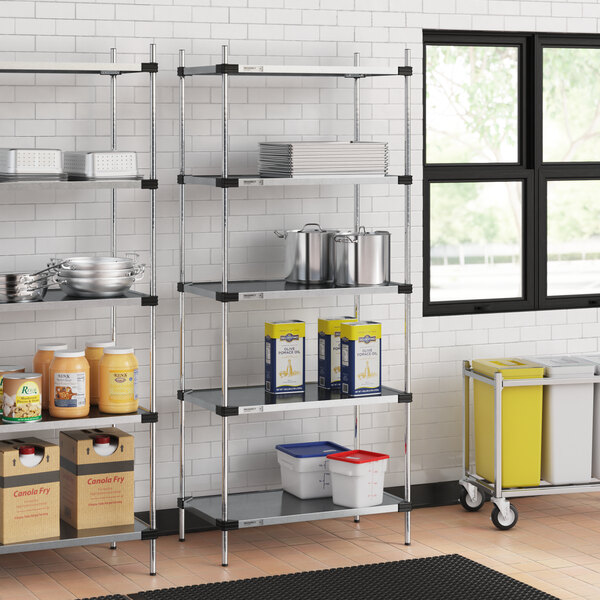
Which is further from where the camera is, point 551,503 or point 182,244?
point 551,503

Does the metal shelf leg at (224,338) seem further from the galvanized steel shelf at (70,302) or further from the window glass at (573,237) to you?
the window glass at (573,237)

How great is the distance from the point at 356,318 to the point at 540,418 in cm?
97

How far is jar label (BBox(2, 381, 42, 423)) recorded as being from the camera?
4586 millimetres

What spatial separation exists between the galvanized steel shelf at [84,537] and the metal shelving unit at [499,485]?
5.30ft

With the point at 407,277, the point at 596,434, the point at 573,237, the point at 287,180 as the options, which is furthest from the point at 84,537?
the point at 573,237

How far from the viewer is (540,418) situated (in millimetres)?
5559

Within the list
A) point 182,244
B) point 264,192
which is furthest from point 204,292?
point 264,192

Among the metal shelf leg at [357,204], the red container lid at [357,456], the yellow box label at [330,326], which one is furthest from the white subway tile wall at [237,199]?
the red container lid at [357,456]

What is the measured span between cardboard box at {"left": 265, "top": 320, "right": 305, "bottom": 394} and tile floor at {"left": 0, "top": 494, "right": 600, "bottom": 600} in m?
0.70

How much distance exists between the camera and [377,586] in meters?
4.64

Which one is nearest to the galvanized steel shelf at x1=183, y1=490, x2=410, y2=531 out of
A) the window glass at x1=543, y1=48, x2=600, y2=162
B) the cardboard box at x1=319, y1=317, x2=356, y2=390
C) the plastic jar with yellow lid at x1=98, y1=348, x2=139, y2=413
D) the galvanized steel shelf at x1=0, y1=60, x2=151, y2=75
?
the cardboard box at x1=319, y1=317, x2=356, y2=390

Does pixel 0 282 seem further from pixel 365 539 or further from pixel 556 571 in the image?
pixel 556 571

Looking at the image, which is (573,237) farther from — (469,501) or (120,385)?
(120,385)

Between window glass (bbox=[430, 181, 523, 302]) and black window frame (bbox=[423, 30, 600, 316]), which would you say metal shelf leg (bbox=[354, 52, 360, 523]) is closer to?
black window frame (bbox=[423, 30, 600, 316])
